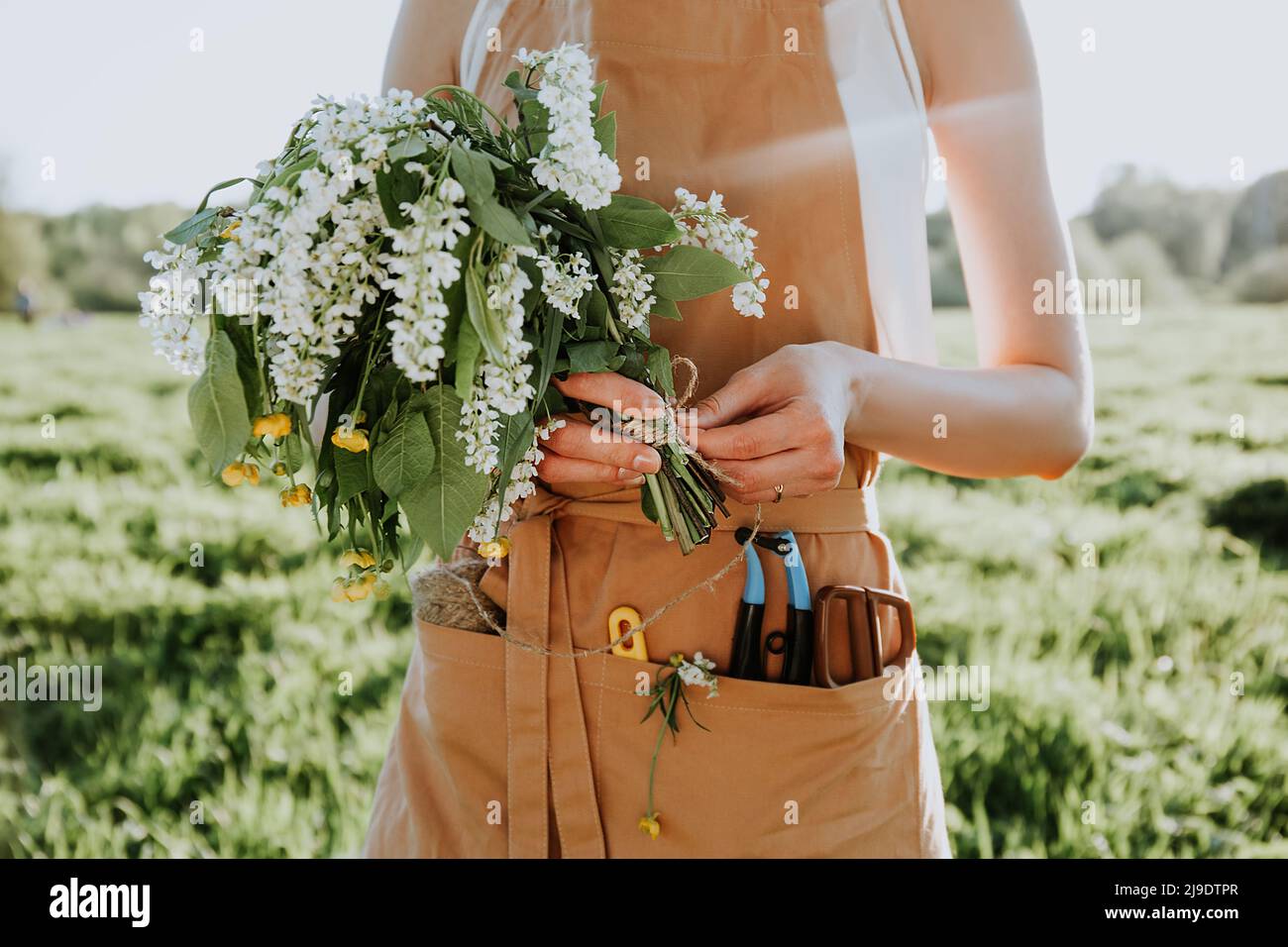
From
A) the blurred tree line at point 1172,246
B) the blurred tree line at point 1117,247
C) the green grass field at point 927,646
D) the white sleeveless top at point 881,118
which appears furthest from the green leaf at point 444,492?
the blurred tree line at point 1172,246

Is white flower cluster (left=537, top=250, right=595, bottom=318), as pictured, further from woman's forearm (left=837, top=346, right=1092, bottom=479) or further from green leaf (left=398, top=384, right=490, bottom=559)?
woman's forearm (left=837, top=346, right=1092, bottom=479)

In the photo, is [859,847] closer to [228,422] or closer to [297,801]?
[228,422]

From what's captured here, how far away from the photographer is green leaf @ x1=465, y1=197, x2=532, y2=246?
3.10ft

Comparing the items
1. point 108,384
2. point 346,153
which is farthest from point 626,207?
point 108,384

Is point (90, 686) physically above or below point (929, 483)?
below

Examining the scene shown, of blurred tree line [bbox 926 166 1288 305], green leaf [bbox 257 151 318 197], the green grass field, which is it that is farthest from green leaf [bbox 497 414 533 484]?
blurred tree line [bbox 926 166 1288 305]

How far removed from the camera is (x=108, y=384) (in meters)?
6.90

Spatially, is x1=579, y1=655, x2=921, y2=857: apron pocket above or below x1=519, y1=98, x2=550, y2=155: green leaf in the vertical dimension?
below

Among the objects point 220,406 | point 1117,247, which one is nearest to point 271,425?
point 220,406

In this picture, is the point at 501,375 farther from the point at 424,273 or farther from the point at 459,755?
the point at 459,755

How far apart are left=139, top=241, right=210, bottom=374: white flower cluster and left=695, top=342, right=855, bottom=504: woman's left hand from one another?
0.58m

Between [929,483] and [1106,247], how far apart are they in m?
4.21

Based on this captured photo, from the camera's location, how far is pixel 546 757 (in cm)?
131

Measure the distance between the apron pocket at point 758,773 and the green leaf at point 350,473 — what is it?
0.42 m
